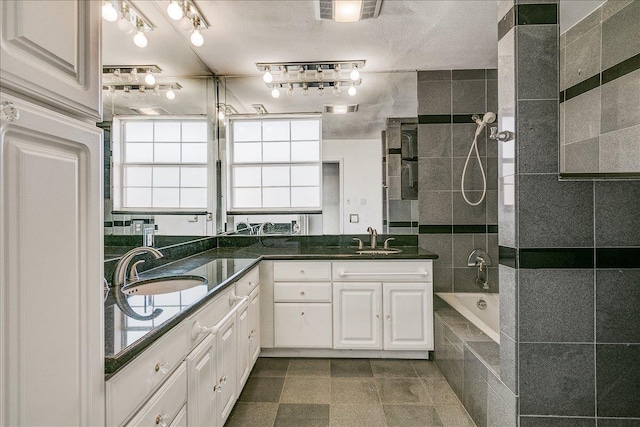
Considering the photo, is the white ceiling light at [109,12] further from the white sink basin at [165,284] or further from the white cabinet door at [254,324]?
the white cabinet door at [254,324]

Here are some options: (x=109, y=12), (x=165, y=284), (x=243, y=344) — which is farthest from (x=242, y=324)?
(x=109, y=12)

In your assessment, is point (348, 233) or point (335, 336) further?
point (348, 233)

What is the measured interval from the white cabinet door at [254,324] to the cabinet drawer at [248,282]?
0.20ft

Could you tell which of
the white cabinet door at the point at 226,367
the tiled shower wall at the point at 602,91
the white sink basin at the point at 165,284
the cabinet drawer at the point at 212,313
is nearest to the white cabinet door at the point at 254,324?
the white cabinet door at the point at 226,367

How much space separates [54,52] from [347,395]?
7.63 feet

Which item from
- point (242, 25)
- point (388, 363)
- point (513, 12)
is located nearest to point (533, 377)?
point (388, 363)

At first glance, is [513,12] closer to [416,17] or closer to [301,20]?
[416,17]

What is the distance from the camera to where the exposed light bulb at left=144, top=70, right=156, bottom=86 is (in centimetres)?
213

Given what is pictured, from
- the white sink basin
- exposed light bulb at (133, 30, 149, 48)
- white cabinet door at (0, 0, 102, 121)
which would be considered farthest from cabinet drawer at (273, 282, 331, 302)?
white cabinet door at (0, 0, 102, 121)

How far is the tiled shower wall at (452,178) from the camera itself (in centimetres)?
328

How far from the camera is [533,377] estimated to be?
5.20 ft

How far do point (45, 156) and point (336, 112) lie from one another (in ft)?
9.52

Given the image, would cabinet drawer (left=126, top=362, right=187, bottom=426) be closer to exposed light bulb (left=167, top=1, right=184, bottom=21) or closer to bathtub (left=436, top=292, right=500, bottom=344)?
exposed light bulb (left=167, top=1, right=184, bottom=21)

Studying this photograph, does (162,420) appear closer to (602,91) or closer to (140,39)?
(140,39)
